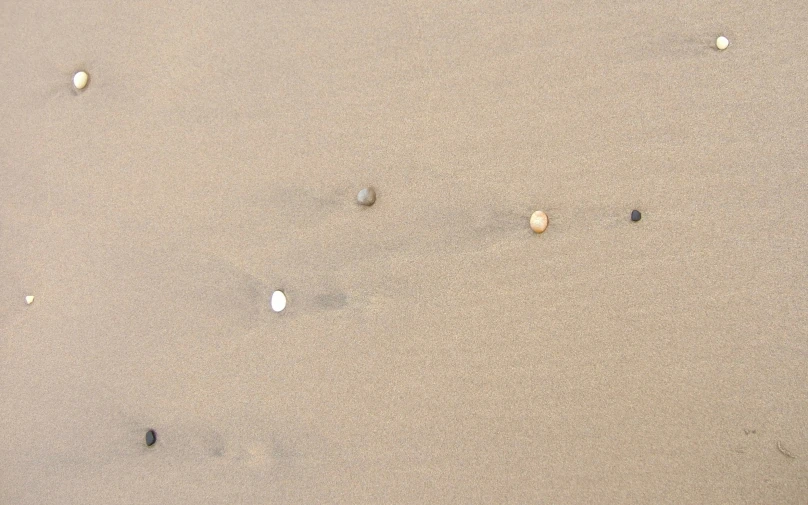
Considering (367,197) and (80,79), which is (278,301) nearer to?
(367,197)

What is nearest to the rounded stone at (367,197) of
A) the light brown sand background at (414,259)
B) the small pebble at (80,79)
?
the light brown sand background at (414,259)

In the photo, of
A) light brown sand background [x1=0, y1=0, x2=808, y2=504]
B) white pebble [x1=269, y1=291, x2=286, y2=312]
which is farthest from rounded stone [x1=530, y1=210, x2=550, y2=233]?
white pebble [x1=269, y1=291, x2=286, y2=312]

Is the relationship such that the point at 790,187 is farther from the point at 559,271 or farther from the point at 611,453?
the point at 611,453

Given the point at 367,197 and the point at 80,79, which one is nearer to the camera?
the point at 367,197

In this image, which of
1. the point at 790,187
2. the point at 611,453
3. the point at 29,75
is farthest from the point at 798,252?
the point at 29,75

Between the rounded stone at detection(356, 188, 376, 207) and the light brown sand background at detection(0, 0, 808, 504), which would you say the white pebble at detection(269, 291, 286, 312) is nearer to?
the light brown sand background at detection(0, 0, 808, 504)

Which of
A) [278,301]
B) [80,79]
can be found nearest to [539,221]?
[278,301]
